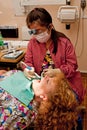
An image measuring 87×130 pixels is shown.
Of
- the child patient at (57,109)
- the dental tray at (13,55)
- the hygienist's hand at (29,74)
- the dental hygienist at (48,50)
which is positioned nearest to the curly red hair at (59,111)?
the child patient at (57,109)

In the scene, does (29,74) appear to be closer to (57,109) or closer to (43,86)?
(43,86)

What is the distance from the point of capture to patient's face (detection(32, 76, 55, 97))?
4.60 feet

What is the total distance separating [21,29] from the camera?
3.18 m

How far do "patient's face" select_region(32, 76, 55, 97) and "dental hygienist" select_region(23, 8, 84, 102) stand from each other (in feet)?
0.93

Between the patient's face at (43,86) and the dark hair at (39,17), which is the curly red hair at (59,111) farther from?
the dark hair at (39,17)

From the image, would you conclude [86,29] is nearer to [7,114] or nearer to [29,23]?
[29,23]

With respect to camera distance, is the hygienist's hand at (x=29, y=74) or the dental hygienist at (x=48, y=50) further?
the dental hygienist at (x=48, y=50)

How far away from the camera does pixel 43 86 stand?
1.45m

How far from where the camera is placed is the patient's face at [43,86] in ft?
4.60

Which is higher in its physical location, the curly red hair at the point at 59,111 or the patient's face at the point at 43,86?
the patient's face at the point at 43,86

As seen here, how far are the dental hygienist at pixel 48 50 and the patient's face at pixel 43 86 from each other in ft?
0.93

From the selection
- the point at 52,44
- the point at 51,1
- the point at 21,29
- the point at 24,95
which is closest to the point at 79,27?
the point at 51,1

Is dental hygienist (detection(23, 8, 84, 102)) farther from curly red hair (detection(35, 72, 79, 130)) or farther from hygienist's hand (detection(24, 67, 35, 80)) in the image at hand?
curly red hair (detection(35, 72, 79, 130))

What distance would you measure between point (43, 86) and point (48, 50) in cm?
50
